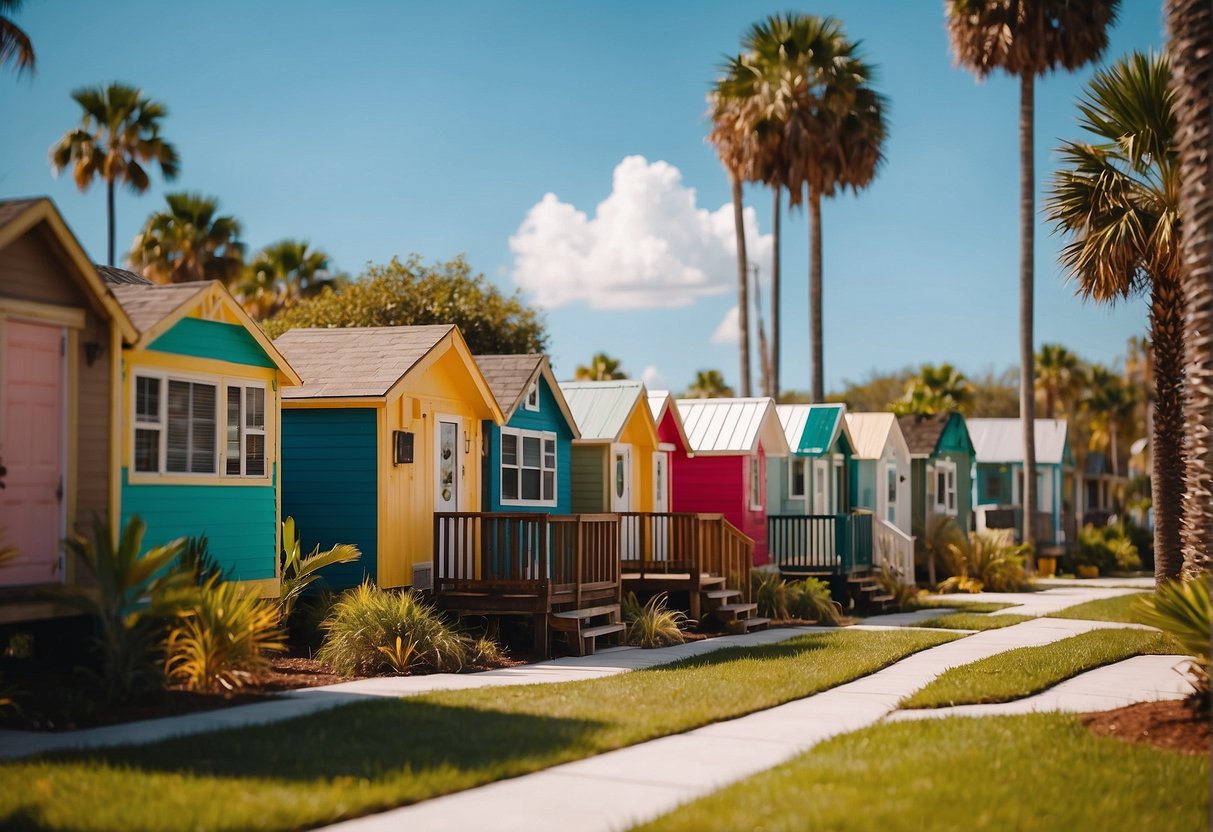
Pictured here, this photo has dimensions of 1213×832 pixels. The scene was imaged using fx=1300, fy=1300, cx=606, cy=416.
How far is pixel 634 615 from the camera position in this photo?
64.5ft

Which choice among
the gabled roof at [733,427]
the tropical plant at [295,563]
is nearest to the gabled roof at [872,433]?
the gabled roof at [733,427]

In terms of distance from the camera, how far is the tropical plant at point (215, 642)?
40.4 feet

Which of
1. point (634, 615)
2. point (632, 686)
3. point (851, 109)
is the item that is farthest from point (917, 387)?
point (632, 686)

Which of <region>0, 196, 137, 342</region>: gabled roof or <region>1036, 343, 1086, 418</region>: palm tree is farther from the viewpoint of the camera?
<region>1036, 343, 1086, 418</region>: palm tree

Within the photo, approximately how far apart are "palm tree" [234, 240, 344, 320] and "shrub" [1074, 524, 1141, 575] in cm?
2655

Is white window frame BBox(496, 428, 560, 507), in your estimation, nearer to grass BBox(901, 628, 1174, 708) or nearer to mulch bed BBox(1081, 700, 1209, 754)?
grass BBox(901, 628, 1174, 708)

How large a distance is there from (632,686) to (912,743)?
3.89 m

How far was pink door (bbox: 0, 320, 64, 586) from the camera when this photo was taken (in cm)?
1198

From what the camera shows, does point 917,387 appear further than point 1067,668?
Yes

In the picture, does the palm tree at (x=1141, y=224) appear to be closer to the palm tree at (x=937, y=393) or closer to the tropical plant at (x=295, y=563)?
the tropical plant at (x=295, y=563)

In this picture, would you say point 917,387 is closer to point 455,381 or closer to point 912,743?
point 455,381

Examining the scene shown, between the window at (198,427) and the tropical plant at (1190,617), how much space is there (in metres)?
9.93

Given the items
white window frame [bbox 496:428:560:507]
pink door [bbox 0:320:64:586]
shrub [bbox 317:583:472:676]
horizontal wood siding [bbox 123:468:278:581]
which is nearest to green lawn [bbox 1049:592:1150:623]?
white window frame [bbox 496:428:560:507]

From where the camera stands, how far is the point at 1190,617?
10.6 m
